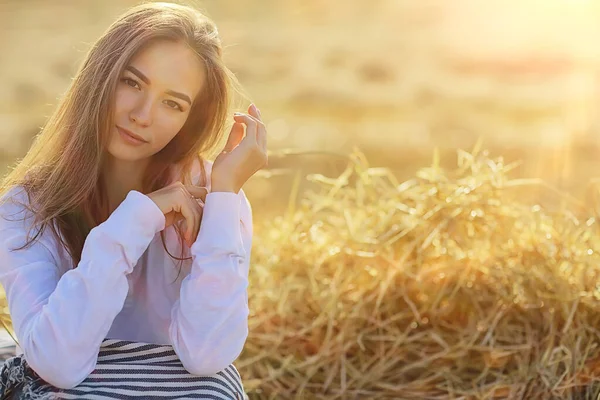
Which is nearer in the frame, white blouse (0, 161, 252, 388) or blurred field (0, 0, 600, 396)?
white blouse (0, 161, 252, 388)

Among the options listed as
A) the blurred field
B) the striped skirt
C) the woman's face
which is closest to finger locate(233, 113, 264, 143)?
the woman's face

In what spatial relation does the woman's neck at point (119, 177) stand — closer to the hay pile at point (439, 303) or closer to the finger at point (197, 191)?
the finger at point (197, 191)

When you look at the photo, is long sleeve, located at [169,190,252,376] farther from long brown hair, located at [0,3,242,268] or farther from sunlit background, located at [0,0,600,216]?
sunlit background, located at [0,0,600,216]

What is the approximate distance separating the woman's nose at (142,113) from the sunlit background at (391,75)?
9.17 feet

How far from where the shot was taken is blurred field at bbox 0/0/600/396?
559 centimetres

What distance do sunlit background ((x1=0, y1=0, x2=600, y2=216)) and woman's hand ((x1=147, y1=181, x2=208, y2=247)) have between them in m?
2.78

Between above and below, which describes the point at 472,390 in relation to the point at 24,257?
below

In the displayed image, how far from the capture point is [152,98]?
5.78 ft

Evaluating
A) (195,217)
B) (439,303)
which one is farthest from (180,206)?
(439,303)

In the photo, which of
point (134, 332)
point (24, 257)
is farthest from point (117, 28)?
point (134, 332)

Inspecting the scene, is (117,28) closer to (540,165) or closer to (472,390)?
(472,390)

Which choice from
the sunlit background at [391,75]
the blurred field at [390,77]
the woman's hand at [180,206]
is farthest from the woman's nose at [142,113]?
the sunlit background at [391,75]

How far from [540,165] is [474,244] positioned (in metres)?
2.98

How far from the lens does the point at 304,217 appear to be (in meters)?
2.77
